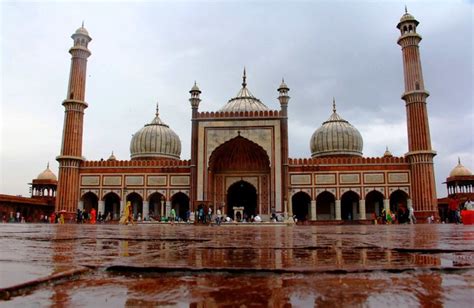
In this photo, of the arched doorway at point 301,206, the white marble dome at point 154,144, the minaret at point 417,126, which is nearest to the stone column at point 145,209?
the white marble dome at point 154,144

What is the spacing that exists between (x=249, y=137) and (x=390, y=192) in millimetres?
8104

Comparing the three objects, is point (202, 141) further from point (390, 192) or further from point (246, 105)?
point (390, 192)

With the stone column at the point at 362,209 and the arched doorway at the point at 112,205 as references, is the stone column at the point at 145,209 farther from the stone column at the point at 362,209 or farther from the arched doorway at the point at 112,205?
the stone column at the point at 362,209

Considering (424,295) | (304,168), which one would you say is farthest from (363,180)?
(424,295)

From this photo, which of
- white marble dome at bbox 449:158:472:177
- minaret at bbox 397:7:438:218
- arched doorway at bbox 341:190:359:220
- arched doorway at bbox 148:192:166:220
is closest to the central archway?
arched doorway at bbox 148:192:166:220

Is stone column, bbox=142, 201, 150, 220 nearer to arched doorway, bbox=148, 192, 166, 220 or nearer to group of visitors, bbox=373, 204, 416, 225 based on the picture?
arched doorway, bbox=148, 192, 166, 220

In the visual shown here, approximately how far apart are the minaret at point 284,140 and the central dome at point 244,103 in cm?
234

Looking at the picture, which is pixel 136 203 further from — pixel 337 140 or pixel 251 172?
pixel 337 140

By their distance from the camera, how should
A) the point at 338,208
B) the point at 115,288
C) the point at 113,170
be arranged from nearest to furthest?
the point at 115,288
the point at 338,208
the point at 113,170

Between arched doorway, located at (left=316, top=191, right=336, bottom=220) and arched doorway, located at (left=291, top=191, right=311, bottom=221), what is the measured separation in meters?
0.63

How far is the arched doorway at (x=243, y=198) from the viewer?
2486cm

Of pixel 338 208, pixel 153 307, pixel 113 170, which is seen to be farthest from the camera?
pixel 113 170

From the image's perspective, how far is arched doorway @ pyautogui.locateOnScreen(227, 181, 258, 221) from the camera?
81.6 ft

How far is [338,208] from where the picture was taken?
74.8 ft
